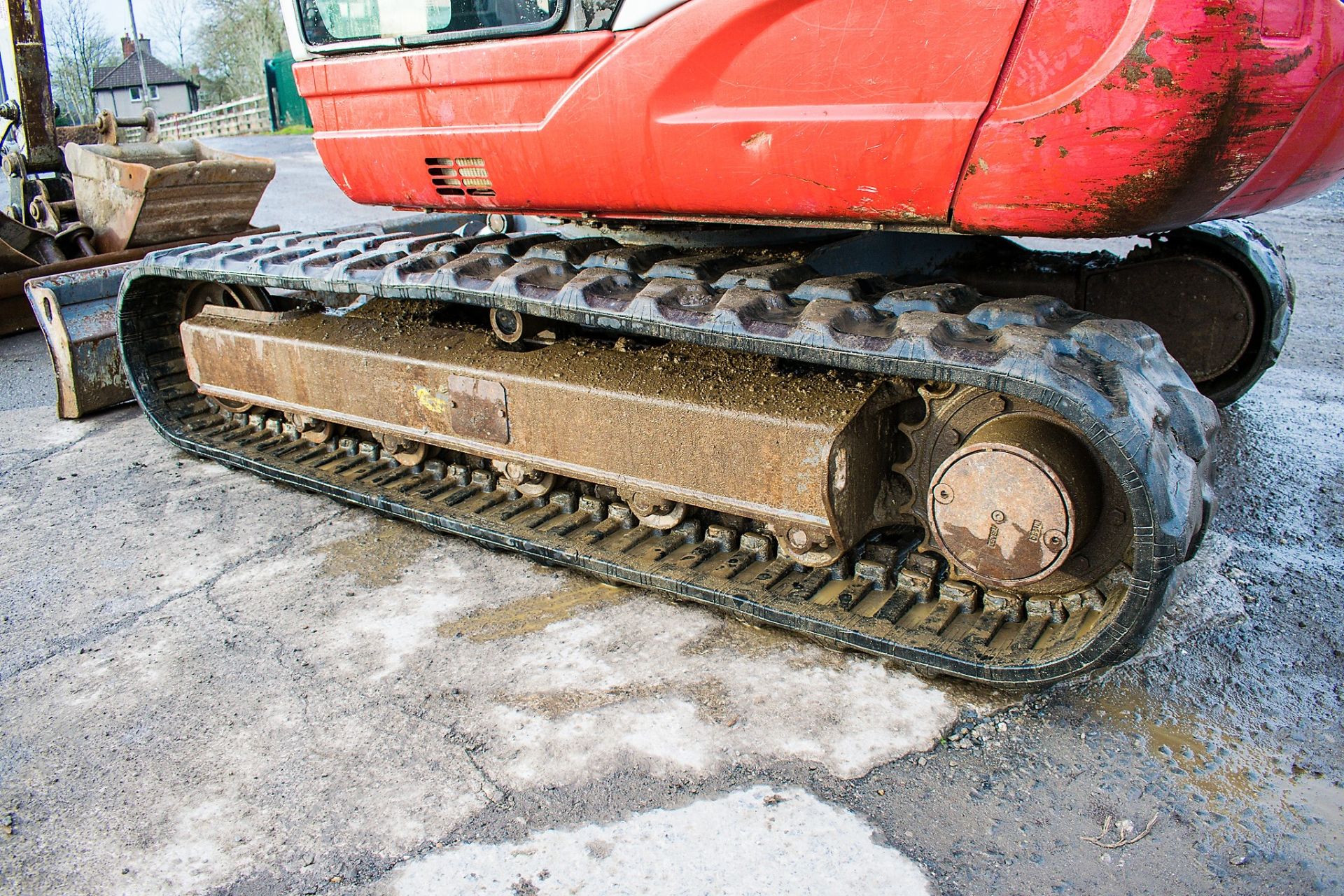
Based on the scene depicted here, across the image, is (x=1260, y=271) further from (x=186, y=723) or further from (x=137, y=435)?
(x=137, y=435)

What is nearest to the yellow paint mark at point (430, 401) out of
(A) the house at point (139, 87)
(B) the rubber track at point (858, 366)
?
(B) the rubber track at point (858, 366)

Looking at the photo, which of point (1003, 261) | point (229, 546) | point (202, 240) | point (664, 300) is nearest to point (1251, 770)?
point (664, 300)

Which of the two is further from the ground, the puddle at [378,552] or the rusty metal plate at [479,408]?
the rusty metal plate at [479,408]

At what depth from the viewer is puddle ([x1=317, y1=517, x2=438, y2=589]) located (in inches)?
128

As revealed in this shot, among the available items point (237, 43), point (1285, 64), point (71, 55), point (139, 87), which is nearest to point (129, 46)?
point (139, 87)

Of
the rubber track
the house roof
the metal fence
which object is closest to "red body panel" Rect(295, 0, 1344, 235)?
the rubber track

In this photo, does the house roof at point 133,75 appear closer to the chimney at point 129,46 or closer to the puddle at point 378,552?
the chimney at point 129,46

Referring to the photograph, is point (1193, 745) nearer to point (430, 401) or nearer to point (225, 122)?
point (430, 401)

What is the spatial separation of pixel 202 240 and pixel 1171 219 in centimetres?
614

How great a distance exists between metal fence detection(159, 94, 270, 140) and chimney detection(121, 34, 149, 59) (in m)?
15.0

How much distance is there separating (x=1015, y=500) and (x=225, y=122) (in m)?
36.6

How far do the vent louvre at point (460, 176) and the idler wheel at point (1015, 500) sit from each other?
5.29ft

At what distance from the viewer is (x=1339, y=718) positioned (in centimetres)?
238

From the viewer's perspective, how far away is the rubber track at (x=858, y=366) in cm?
217
